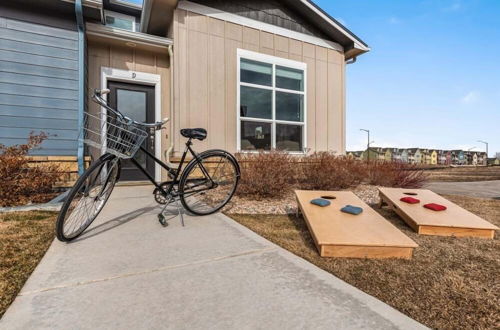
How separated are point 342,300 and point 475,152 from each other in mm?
94426

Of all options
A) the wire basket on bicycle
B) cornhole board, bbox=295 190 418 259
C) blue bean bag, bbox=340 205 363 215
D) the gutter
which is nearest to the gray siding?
the gutter

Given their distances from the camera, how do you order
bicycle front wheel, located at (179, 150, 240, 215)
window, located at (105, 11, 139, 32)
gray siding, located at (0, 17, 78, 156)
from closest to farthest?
bicycle front wheel, located at (179, 150, 240, 215)
gray siding, located at (0, 17, 78, 156)
window, located at (105, 11, 139, 32)

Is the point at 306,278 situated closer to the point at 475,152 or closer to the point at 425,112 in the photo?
the point at 425,112

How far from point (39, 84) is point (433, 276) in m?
5.96

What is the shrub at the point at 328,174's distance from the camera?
5.19 metres

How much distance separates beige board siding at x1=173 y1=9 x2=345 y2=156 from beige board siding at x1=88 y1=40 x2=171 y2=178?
86 cm

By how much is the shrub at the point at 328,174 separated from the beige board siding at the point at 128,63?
9.60ft

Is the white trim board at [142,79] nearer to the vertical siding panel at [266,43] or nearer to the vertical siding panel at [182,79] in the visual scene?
the vertical siding panel at [182,79]

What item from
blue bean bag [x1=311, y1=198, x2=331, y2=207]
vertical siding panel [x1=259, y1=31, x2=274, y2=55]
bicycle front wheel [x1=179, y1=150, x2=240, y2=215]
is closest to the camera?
blue bean bag [x1=311, y1=198, x2=331, y2=207]

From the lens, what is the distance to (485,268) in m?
2.00

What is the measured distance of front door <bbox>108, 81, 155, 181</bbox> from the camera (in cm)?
552

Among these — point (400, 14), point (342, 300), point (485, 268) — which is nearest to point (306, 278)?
point (342, 300)

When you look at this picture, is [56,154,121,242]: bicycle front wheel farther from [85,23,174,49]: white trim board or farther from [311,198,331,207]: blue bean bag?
[85,23,174,49]: white trim board

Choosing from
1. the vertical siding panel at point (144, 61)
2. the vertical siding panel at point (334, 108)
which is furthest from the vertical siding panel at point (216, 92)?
the vertical siding panel at point (334, 108)
